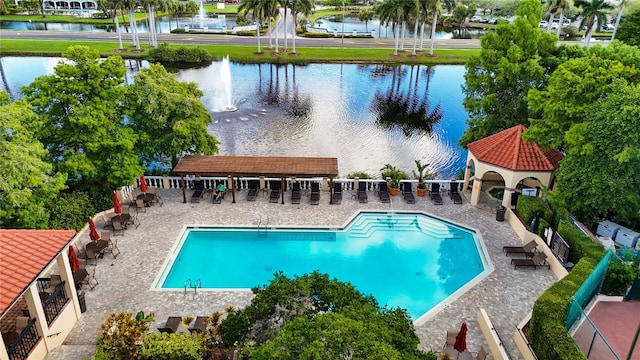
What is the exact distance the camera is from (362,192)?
2728cm

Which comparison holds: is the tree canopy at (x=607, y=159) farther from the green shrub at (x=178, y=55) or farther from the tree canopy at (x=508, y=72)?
the green shrub at (x=178, y=55)

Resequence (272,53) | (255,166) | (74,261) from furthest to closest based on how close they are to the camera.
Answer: (272,53) < (255,166) < (74,261)

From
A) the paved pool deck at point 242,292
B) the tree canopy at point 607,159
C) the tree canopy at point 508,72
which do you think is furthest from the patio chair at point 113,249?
the tree canopy at point 508,72

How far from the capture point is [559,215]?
870 inches

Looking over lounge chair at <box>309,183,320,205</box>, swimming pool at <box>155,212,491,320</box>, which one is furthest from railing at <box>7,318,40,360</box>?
lounge chair at <box>309,183,320,205</box>

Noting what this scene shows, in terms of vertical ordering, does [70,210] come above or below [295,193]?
above

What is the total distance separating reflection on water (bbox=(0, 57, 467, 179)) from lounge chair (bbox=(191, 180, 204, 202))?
24.9 feet

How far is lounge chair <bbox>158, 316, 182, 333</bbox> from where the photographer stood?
16297mm

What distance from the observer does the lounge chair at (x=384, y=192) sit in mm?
26781

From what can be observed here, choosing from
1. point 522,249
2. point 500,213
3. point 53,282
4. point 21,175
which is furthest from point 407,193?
point 21,175

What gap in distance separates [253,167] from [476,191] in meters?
12.8

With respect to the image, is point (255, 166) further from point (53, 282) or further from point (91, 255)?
point (53, 282)

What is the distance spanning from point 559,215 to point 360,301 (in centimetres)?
1486

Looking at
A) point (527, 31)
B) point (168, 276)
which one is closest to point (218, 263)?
point (168, 276)
